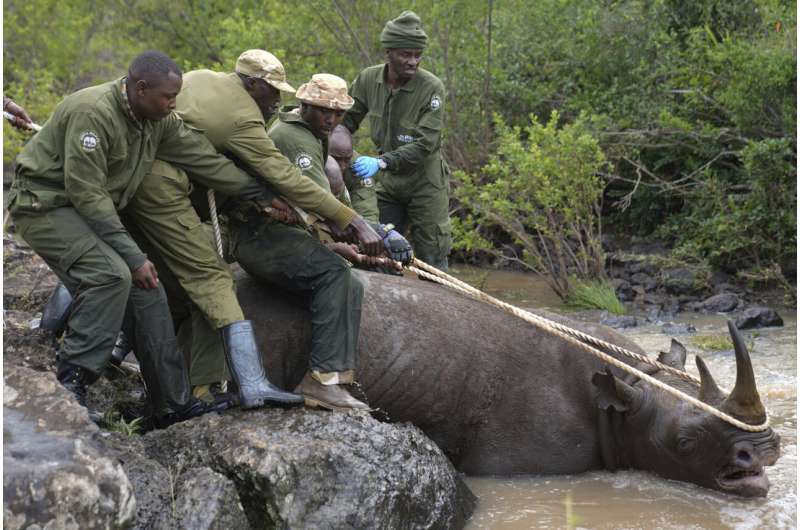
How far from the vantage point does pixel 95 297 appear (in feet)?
16.8

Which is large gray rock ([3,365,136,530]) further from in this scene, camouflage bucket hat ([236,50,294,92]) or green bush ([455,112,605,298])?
green bush ([455,112,605,298])

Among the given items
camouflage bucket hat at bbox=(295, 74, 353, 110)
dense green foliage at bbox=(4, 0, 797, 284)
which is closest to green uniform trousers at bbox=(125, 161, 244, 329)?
camouflage bucket hat at bbox=(295, 74, 353, 110)

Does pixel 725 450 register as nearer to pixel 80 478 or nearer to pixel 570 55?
pixel 80 478

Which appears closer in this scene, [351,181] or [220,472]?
[220,472]

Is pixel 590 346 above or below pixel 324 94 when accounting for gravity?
below

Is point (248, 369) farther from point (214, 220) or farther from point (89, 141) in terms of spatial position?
point (89, 141)

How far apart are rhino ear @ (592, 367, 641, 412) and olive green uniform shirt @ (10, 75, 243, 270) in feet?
9.10

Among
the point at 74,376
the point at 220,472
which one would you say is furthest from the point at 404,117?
the point at 220,472

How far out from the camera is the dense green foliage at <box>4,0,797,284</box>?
12.4 m

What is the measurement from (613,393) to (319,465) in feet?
6.97

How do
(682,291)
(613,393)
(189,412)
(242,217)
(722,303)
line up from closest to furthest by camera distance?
(189,412) < (242,217) < (613,393) < (722,303) < (682,291)

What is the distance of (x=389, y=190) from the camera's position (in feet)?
29.6

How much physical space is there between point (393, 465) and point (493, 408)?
1355mm

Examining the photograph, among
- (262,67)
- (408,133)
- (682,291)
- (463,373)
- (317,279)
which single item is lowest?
(682,291)
